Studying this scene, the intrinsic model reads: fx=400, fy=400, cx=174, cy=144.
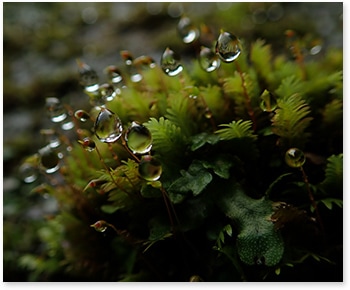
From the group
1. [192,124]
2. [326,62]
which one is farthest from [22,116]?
[326,62]

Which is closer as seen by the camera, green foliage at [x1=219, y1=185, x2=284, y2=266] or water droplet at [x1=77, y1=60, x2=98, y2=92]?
green foliage at [x1=219, y1=185, x2=284, y2=266]

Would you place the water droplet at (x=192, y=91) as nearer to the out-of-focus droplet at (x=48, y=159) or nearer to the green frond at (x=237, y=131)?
the green frond at (x=237, y=131)

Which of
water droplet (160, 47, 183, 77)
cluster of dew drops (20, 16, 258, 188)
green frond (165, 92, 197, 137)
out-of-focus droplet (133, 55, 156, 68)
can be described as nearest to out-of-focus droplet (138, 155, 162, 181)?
cluster of dew drops (20, 16, 258, 188)

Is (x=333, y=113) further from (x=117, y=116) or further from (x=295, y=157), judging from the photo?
Result: (x=117, y=116)

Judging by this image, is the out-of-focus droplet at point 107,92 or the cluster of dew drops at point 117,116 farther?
the out-of-focus droplet at point 107,92

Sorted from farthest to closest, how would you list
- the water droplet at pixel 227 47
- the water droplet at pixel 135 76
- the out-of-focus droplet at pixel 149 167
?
the water droplet at pixel 135 76
the water droplet at pixel 227 47
the out-of-focus droplet at pixel 149 167

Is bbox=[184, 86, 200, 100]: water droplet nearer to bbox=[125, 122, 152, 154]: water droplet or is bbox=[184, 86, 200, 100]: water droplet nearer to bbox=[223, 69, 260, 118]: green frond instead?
bbox=[223, 69, 260, 118]: green frond

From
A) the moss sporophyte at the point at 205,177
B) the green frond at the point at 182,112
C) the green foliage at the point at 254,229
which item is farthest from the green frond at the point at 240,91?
the green foliage at the point at 254,229

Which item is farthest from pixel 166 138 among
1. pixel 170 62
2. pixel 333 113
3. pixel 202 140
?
pixel 333 113

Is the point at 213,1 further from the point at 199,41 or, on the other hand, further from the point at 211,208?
the point at 211,208
